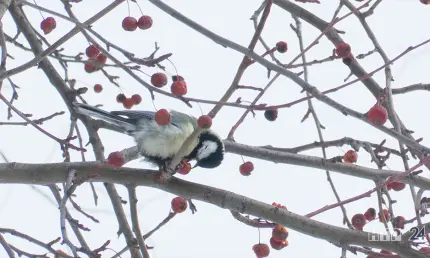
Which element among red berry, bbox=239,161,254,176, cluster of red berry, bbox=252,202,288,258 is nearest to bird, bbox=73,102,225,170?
red berry, bbox=239,161,254,176

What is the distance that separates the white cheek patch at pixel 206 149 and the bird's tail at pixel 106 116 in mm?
410

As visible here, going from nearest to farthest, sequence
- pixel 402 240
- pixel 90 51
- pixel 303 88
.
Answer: pixel 303 88 → pixel 402 240 → pixel 90 51

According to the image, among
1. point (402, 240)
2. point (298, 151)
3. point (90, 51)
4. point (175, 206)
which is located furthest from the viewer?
point (298, 151)

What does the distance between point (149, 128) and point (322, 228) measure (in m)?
1.43

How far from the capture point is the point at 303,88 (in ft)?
7.13

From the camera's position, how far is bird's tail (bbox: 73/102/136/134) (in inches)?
130

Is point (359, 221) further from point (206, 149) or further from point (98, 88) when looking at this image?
point (98, 88)

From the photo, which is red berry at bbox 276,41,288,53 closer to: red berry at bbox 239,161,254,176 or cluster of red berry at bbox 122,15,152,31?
cluster of red berry at bbox 122,15,152,31

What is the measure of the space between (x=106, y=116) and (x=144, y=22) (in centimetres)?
64

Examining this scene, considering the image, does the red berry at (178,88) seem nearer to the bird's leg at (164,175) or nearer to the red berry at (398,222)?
the bird's leg at (164,175)

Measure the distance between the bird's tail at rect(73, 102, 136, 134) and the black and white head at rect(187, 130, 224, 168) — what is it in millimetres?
401

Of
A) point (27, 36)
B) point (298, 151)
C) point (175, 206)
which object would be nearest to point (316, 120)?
point (298, 151)

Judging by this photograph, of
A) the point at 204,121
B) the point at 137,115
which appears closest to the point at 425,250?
the point at 204,121

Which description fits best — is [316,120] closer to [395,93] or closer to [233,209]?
[395,93]
